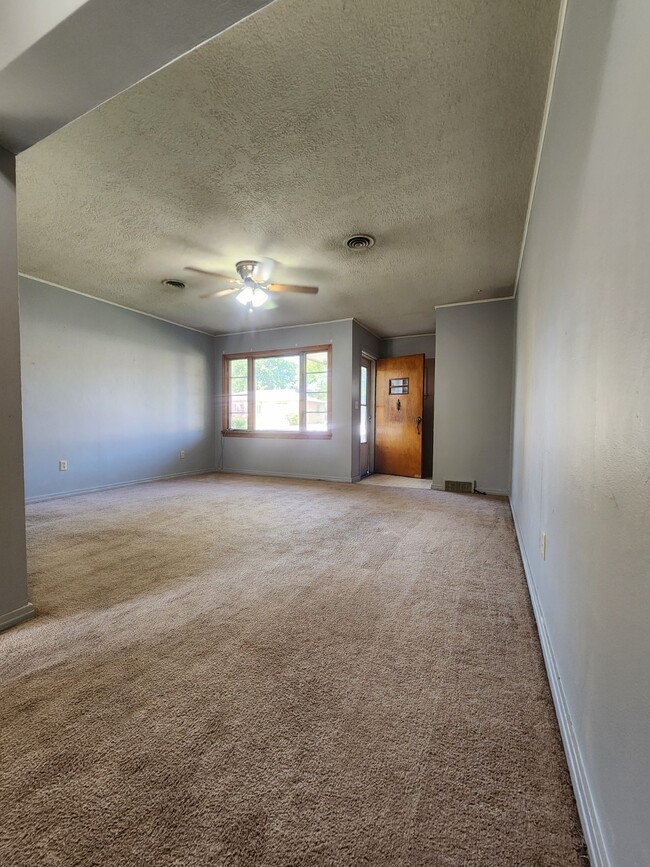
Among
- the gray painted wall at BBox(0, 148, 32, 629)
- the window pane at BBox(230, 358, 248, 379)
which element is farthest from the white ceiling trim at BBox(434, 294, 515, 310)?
the gray painted wall at BBox(0, 148, 32, 629)

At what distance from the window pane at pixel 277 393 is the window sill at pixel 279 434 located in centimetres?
9

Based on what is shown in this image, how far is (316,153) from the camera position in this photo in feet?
7.16

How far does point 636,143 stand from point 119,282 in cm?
480

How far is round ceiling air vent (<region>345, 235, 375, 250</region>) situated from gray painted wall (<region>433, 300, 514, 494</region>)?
7.02ft

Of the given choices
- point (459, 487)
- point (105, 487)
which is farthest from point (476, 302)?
point (105, 487)

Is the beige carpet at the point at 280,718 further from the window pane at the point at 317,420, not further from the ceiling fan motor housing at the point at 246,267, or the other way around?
the window pane at the point at 317,420

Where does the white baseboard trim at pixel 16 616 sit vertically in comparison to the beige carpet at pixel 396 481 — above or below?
above

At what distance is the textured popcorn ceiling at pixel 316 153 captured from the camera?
5.08 feet

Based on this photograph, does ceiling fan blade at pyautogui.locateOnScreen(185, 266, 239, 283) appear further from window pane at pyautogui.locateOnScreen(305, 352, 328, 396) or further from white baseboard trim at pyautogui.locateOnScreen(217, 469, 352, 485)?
white baseboard trim at pyautogui.locateOnScreen(217, 469, 352, 485)

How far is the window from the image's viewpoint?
6047 mm

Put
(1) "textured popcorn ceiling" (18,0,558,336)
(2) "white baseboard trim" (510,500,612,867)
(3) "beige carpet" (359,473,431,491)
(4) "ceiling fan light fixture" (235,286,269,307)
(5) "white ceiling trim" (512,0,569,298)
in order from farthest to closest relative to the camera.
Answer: (3) "beige carpet" (359,473,431,491) → (4) "ceiling fan light fixture" (235,286,269,307) → (1) "textured popcorn ceiling" (18,0,558,336) → (5) "white ceiling trim" (512,0,569,298) → (2) "white baseboard trim" (510,500,612,867)

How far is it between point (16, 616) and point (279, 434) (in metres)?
4.64

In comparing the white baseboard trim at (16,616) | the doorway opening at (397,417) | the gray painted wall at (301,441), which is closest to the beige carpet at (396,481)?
the doorway opening at (397,417)

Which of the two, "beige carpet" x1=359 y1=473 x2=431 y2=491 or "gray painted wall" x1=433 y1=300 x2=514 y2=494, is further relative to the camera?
"beige carpet" x1=359 y1=473 x2=431 y2=491
